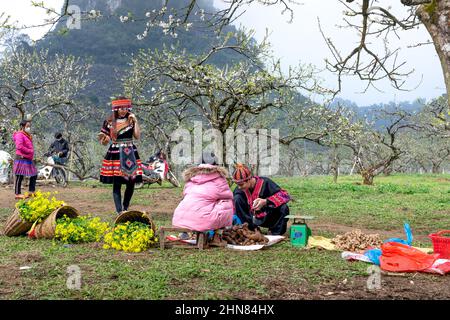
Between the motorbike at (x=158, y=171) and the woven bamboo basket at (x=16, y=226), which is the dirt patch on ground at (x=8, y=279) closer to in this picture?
the woven bamboo basket at (x=16, y=226)

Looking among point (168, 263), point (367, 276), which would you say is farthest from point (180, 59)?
point (367, 276)

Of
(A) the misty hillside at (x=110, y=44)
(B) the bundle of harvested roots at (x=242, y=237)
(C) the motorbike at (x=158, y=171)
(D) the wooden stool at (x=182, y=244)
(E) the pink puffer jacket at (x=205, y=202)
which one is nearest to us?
(D) the wooden stool at (x=182, y=244)

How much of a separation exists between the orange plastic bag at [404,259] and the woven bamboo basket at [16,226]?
16.0 ft

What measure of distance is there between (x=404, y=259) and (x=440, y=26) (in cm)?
234

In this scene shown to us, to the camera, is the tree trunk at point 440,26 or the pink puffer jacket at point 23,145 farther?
the pink puffer jacket at point 23,145

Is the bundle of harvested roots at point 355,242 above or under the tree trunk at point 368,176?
under

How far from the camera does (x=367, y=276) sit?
4.60 m

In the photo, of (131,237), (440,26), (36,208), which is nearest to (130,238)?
(131,237)

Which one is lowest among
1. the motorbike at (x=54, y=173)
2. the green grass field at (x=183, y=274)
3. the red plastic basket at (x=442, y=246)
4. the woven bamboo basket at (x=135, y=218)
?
the green grass field at (x=183, y=274)

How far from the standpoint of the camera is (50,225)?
6.36m

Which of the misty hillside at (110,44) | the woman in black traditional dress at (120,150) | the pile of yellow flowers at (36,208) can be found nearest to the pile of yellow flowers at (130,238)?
the pile of yellow flowers at (36,208)

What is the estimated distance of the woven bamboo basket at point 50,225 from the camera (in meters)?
6.35

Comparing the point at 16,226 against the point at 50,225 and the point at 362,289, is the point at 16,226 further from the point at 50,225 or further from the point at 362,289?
the point at 362,289

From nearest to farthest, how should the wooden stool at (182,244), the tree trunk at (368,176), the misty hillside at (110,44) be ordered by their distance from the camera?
the wooden stool at (182,244)
the tree trunk at (368,176)
the misty hillside at (110,44)
